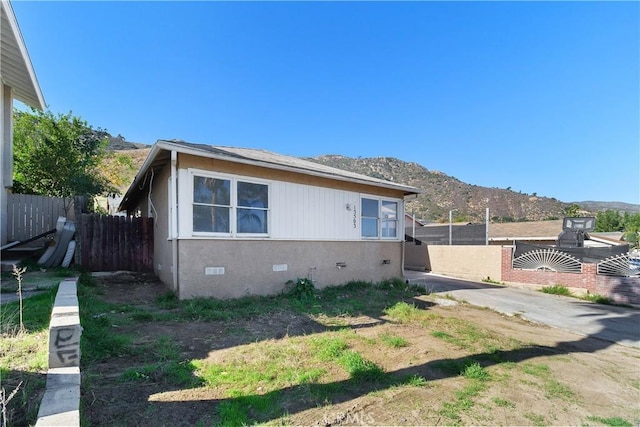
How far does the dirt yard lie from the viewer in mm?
2822

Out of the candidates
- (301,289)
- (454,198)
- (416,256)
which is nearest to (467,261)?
(416,256)

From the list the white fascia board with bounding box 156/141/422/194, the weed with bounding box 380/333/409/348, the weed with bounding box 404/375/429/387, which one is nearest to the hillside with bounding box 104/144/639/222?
the white fascia board with bounding box 156/141/422/194

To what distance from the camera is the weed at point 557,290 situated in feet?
38.6

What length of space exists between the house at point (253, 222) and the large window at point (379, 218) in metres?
0.03

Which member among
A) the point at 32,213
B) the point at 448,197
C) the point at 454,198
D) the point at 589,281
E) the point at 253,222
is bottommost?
the point at 589,281

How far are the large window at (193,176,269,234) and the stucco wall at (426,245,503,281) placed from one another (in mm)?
11855

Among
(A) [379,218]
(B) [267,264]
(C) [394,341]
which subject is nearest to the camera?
(C) [394,341]

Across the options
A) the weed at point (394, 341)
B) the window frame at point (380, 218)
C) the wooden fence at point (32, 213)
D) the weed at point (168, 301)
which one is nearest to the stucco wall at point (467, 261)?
the window frame at point (380, 218)

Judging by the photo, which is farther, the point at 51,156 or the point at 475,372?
the point at 51,156

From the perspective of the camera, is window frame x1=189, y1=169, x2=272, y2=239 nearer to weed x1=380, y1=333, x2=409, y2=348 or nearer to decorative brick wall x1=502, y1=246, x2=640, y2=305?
weed x1=380, y1=333, x2=409, y2=348

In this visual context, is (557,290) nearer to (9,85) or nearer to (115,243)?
(115,243)

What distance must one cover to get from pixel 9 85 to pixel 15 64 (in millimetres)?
1154

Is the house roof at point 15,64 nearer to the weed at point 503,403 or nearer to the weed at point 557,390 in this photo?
the weed at point 503,403

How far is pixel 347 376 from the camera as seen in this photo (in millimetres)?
3604
